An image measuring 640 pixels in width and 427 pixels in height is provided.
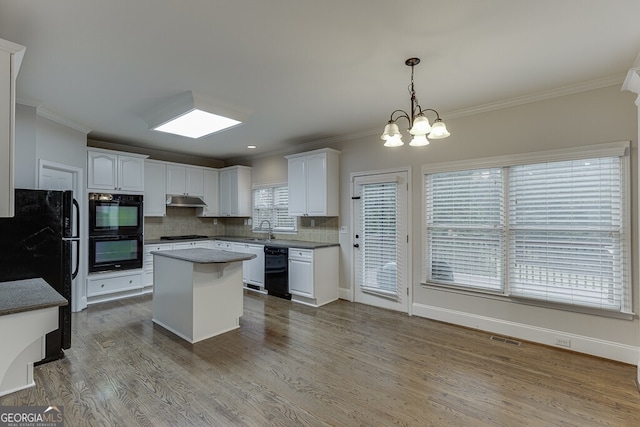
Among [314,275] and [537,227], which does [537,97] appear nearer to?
[537,227]

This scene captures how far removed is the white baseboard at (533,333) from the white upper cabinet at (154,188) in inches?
184

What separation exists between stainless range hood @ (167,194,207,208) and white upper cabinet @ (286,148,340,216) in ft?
7.28

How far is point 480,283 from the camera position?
3.65m

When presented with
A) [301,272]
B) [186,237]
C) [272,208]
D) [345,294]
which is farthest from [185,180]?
[345,294]

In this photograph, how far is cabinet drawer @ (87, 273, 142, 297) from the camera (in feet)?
15.2

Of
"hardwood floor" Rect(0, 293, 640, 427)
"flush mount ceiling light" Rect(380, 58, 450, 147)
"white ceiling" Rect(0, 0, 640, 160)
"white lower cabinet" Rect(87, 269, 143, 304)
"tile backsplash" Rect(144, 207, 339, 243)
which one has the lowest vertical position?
"hardwood floor" Rect(0, 293, 640, 427)

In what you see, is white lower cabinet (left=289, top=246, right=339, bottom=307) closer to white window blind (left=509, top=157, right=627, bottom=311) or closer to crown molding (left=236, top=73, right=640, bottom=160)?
crown molding (left=236, top=73, right=640, bottom=160)

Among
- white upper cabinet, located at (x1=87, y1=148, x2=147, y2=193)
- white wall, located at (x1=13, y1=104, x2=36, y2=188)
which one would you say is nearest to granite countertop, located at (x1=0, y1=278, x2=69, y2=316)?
white wall, located at (x1=13, y1=104, x2=36, y2=188)

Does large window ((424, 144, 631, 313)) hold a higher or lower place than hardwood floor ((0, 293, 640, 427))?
higher

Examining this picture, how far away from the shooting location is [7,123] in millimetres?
1747

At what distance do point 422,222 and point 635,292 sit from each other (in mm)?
2048

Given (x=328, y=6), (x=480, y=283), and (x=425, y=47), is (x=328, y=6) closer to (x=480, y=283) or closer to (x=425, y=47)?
(x=425, y=47)

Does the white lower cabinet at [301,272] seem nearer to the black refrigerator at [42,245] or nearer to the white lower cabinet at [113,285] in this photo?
the white lower cabinet at [113,285]

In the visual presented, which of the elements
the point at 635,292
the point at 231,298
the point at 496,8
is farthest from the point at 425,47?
the point at 231,298
